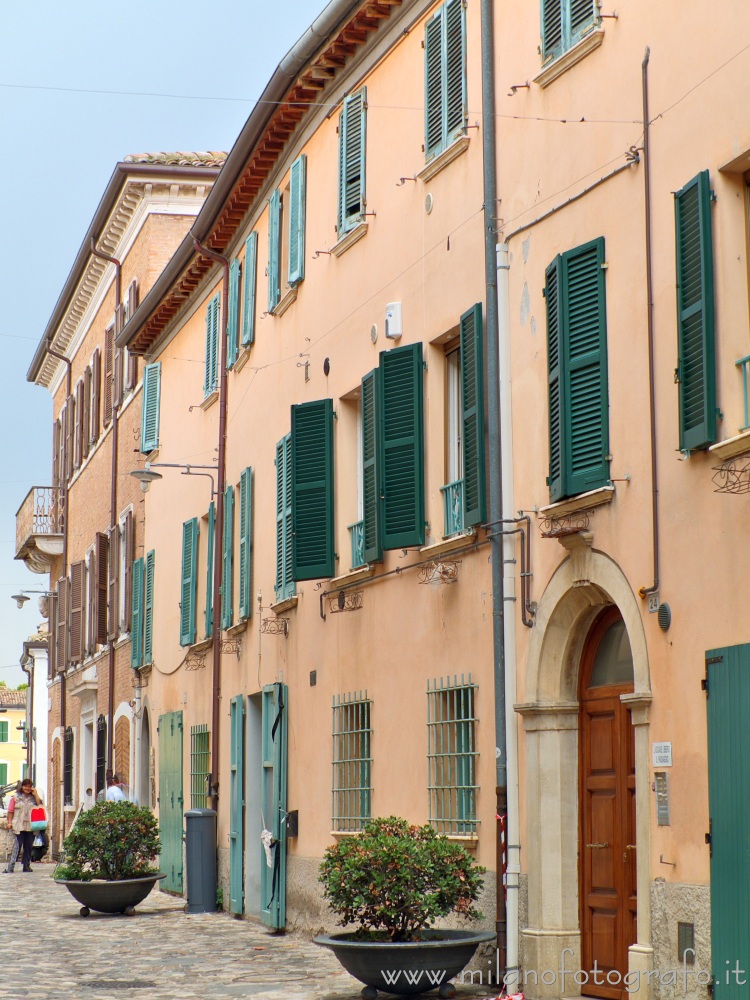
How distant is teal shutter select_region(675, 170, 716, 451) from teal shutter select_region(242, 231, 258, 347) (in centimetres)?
1050

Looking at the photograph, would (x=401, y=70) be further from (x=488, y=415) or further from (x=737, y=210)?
(x=737, y=210)

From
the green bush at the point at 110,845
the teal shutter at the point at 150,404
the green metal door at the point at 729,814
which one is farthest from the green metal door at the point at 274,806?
the teal shutter at the point at 150,404

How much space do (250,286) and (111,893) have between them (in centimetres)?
751

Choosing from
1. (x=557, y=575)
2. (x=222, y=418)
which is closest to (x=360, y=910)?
(x=557, y=575)

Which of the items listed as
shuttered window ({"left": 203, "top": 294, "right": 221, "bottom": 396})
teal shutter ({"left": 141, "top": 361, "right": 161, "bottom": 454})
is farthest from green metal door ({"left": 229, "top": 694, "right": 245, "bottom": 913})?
teal shutter ({"left": 141, "top": 361, "right": 161, "bottom": 454})

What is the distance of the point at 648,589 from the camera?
927 centimetres

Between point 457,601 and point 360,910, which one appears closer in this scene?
point 360,910

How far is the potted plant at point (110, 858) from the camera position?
18.5 meters

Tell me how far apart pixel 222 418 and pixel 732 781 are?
42.7 feet

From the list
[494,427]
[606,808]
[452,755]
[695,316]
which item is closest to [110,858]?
[452,755]

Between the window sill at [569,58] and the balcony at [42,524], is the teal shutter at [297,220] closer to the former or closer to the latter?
the window sill at [569,58]

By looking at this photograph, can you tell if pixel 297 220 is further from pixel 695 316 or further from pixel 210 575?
pixel 695 316

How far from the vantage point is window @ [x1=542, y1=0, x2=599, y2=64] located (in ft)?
33.9

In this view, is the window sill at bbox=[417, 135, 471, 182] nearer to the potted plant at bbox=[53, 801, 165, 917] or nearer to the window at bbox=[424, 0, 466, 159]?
the window at bbox=[424, 0, 466, 159]
